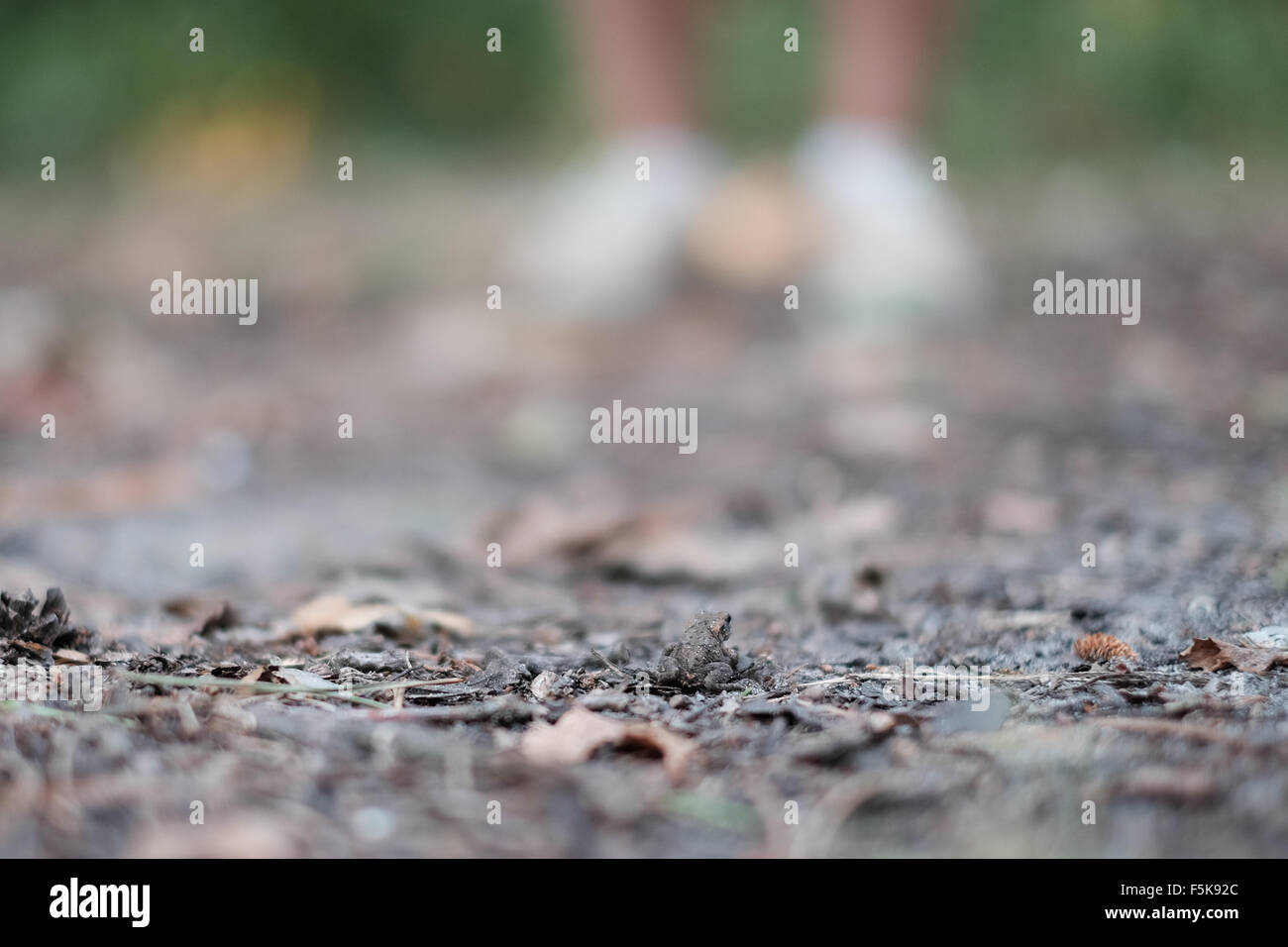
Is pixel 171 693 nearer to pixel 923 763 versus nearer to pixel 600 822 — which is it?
pixel 600 822

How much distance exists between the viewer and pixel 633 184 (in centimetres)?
304

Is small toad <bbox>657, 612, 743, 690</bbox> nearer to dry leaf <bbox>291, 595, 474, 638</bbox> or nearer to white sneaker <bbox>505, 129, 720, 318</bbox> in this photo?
dry leaf <bbox>291, 595, 474, 638</bbox>

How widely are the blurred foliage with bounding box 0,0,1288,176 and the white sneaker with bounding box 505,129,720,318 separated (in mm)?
465

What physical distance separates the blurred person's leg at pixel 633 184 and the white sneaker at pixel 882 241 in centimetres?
35

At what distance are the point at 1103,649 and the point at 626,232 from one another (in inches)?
82.1

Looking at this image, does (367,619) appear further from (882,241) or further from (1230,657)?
(882,241)

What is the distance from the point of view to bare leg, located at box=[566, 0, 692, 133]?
9.98ft
